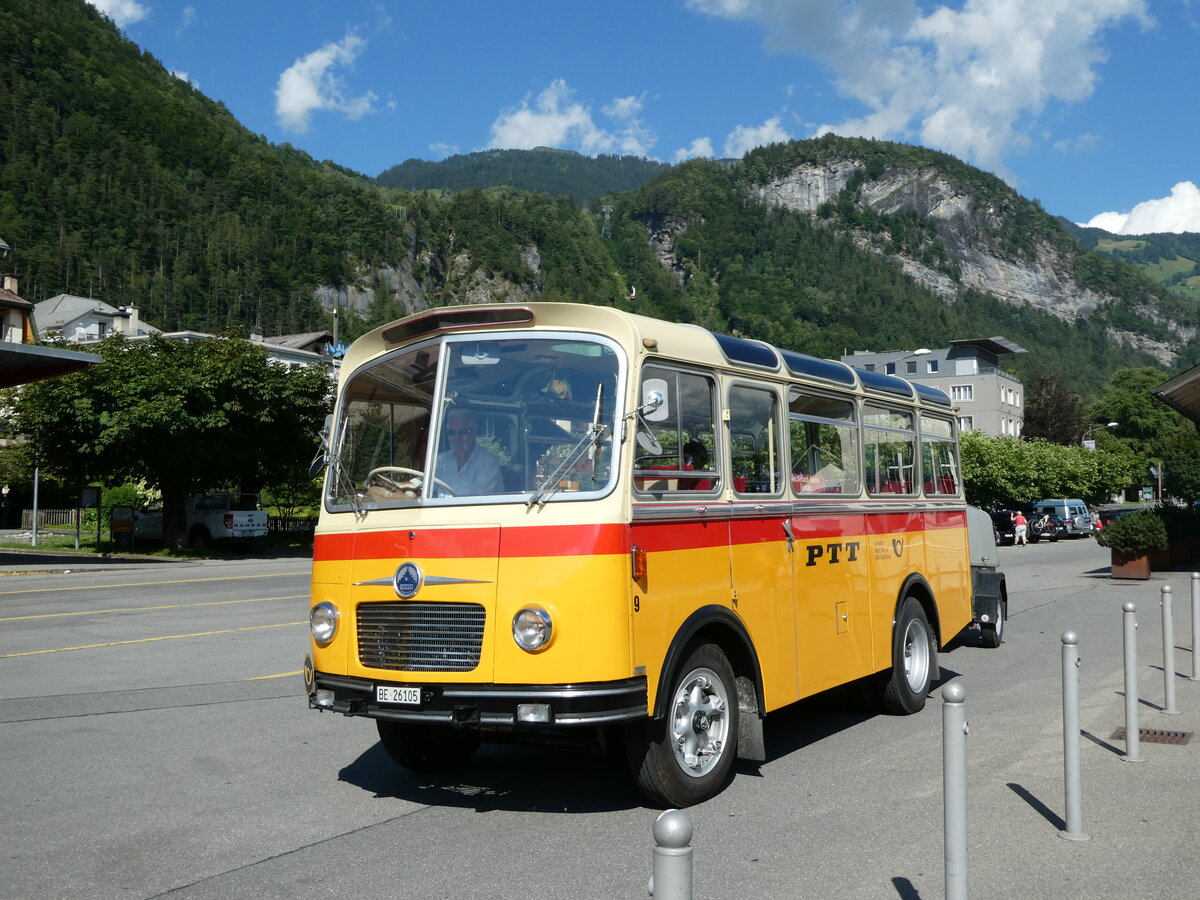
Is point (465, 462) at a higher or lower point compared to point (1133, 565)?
higher

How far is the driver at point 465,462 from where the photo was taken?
5992 millimetres

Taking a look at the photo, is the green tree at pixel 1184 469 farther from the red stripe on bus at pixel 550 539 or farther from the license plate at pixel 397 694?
the license plate at pixel 397 694

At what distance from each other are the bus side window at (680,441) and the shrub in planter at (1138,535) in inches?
814

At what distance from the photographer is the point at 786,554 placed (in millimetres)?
7148

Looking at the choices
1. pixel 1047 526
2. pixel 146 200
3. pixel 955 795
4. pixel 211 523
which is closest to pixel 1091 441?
pixel 1047 526

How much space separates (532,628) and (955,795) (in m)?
2.23

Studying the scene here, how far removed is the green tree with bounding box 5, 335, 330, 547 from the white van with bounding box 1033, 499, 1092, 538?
34.1m

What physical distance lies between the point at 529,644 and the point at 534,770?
6.87 feet

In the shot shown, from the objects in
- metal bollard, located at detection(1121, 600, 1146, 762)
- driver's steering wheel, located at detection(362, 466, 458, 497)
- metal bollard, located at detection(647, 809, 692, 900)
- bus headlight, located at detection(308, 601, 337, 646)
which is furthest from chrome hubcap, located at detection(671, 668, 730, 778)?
metal bollard, located at detection(647, 809, 692, 900)

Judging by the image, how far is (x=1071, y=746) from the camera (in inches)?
220

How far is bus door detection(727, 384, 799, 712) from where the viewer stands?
21.8ft

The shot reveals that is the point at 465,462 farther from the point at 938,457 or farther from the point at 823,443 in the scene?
the point at 938,457

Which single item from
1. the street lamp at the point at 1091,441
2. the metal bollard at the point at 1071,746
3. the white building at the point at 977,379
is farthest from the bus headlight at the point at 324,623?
the white building at the point at 977,379

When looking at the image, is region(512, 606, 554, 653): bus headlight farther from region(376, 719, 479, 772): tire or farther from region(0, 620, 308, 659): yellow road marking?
region(0, 620, 308, 659): yellow road marking
